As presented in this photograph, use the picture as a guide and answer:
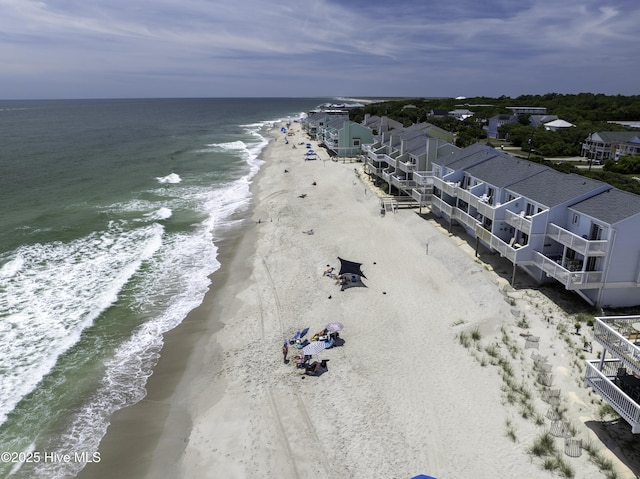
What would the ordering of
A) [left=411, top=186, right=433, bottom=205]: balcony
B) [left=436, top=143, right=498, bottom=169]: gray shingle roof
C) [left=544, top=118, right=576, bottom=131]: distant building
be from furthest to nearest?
1. [left=544, top=118, right=576, bottom=131]: distant building
2. [left=411, top=186, right=433, bottom=205]: balcony
3. [left=436, top=143, right=498, bottom=169]: gray shingle roof

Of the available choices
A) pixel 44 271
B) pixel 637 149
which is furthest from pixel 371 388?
pixel 637 149

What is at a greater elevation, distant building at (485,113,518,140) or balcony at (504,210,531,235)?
distant building at (485,113,518,140)

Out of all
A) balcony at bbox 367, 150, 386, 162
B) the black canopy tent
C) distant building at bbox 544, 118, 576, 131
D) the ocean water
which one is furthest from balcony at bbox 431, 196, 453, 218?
distant building at bbox 544, 118, 576, 131

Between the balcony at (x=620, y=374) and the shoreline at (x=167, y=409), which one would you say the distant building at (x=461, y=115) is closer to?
the shoreline at (x=167, y=409)

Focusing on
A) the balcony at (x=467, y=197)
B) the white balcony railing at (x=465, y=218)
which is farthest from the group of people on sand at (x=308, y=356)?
the balcony at (x=467, y=197)

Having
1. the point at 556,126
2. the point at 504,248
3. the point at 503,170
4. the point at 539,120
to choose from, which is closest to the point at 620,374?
the point at 504,248

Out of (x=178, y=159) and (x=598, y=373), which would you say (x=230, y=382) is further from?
(x=178, y=159)

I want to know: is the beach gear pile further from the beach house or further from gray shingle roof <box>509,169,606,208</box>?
the beach house
